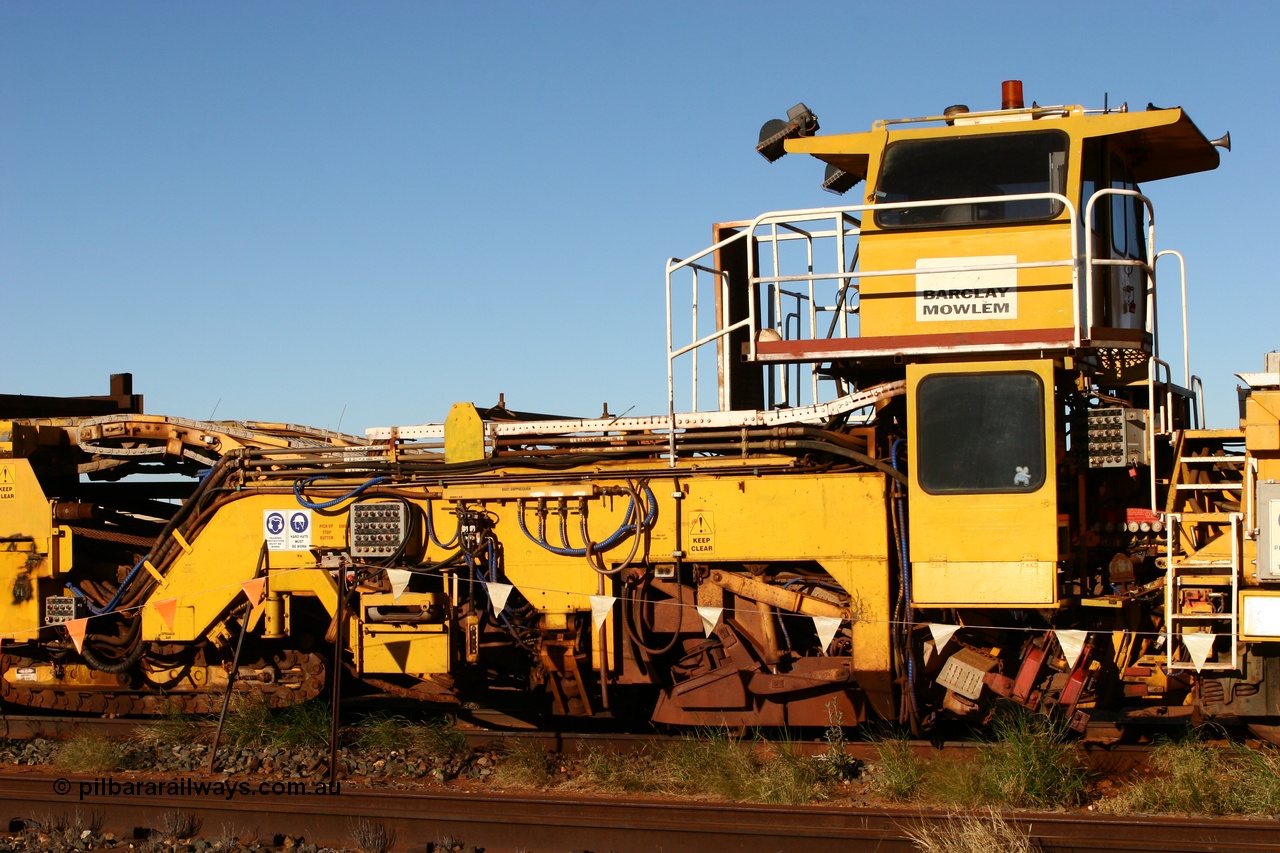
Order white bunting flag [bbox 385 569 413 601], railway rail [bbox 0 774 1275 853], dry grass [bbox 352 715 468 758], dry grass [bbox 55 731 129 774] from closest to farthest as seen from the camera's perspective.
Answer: railway rail [bbox 0 774 1275 853]
white bunting flag [bbox 385 569 413 601]
dry grass [bbox 55 731 129 774]
dry grass [bbox 352 715 468 758]

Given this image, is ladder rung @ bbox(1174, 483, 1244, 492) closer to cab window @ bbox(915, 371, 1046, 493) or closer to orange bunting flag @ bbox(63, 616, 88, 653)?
cab window @ bbox(915, 371, 1046, 493)

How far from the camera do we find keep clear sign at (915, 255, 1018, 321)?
864cm

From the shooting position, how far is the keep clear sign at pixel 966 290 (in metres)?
8.64

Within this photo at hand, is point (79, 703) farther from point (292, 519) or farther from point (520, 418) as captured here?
point (520, 418)

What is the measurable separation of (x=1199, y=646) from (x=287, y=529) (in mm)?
6673

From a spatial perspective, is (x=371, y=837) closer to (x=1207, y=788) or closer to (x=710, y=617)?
(x=710, y=617)

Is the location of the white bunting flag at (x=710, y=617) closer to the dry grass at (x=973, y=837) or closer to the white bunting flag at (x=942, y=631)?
the white bunting flag at (x=942, y=631)

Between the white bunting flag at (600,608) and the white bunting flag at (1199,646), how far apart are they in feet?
12.6

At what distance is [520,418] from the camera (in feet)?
34.5

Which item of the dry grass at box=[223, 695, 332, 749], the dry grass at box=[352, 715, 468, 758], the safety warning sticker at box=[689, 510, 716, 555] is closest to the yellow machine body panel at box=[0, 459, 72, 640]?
the dry grass at box=[223, 695, 332, 749]

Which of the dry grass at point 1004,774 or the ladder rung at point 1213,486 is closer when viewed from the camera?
the dry grass at point 1004,774

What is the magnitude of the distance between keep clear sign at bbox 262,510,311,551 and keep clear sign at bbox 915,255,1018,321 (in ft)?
16.3

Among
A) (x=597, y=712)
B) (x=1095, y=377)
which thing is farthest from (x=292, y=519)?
(x=1095, y=377)

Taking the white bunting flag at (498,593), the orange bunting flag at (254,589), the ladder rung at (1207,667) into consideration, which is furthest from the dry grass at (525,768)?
the ladder rung at (1207,667)
